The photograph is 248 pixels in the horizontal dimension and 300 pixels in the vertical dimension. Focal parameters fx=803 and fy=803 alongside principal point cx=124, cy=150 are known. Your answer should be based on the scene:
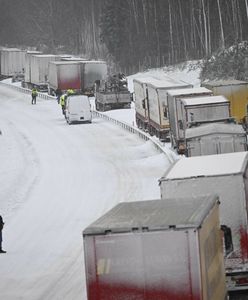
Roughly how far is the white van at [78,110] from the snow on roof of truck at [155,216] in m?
34.5

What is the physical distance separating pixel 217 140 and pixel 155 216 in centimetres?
1302

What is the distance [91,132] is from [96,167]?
1146cm

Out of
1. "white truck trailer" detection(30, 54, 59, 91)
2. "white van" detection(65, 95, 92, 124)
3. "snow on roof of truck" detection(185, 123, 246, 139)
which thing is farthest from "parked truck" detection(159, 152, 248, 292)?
"white truck trailer" detection(30, 54, 59, 91)

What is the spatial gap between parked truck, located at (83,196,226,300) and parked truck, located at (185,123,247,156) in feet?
42.2

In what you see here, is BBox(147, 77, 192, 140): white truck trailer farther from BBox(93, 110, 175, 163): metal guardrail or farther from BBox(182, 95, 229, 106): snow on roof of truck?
BBox(182, 95, 229, 106): snow on roof of truck

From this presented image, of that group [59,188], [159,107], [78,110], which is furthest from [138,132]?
[59,188]

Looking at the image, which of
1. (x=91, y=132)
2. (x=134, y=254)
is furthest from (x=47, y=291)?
(x=91, y=132)

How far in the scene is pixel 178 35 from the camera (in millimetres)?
89625

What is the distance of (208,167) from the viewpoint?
1526 centimetres

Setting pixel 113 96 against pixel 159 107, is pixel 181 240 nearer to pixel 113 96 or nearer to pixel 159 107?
pixel 159 107

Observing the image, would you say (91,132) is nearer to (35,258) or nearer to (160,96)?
(160,96)

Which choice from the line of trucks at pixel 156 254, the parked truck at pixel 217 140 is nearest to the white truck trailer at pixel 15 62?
the parked truck at pixel 217 140

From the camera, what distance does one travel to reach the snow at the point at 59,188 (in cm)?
1834

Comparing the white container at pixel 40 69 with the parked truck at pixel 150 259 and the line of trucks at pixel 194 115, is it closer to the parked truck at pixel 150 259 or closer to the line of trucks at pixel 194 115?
the line of trucks at pixel 194 115
